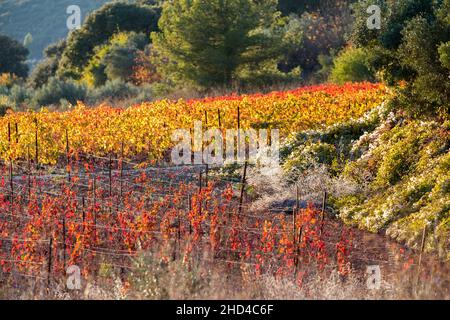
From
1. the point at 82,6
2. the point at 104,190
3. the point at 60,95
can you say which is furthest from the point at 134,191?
the point at 82,6

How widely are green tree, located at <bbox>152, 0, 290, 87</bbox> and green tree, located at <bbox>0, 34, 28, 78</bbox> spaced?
82.3 feet

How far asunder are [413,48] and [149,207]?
4.89 meters

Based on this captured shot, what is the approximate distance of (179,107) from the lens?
768 inches

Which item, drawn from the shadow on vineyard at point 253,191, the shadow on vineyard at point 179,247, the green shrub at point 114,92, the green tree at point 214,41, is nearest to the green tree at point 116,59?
the green shrub at point 114,92

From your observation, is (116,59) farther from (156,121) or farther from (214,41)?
(156,121)

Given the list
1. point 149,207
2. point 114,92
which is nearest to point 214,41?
point 114,92

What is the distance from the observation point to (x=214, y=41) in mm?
28109

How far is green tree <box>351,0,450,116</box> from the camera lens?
12773mm

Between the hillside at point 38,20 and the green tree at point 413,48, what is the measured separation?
8019 cm

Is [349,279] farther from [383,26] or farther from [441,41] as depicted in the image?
[383,26]

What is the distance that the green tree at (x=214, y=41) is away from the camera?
2777 centimetres

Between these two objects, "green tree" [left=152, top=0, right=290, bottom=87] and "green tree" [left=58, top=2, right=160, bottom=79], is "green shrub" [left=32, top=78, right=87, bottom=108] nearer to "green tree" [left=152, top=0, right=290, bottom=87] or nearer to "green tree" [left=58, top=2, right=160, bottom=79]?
"green tree" [left=152, top=0, right=290, bottom=87]

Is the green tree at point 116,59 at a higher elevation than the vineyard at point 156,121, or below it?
below

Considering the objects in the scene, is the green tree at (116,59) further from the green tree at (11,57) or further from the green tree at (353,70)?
the green tree at (11,57)
